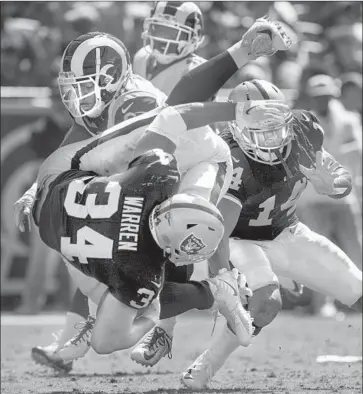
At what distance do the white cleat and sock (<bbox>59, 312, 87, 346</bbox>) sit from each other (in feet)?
5.18

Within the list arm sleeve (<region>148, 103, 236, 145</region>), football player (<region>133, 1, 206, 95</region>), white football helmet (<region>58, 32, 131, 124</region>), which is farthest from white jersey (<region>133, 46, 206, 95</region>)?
arm sleeve (<region>148, 103, 236, 145</region>)

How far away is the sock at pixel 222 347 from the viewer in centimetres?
604

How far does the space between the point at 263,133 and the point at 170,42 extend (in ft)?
5.03

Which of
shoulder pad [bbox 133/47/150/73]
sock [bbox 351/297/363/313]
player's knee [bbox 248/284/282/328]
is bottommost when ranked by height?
sock [bbox 351/297/363/313]

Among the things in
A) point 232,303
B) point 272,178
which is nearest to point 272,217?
point 272,178

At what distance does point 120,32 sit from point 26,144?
1144 mm

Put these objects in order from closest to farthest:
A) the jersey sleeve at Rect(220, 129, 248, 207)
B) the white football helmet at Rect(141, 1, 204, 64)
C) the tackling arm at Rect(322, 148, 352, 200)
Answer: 1. the tackling arm at Rect(322, 148, 352, 200)
2. the jersey sleeve at Rect(220, 129, 248, 207)
3. the white football helmet at Rect(141, 1, 204, 64)

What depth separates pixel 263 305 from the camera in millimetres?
5957

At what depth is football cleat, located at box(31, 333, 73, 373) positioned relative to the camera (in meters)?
6.72

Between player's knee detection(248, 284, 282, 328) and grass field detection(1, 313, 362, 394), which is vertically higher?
player's knee detection(248, 284, 282, 328)

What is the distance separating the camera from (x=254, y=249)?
6219mm

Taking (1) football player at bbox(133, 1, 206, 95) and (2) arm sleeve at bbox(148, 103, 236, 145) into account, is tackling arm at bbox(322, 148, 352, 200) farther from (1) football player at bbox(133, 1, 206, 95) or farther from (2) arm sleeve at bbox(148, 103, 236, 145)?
(1) football player at bbox(133, 1, 206, 95)

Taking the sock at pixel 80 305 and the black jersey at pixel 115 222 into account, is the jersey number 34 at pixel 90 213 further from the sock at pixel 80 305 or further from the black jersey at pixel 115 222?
the sock at pixel 80 305

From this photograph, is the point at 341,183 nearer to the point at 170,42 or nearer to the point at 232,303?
the point at 232,303
